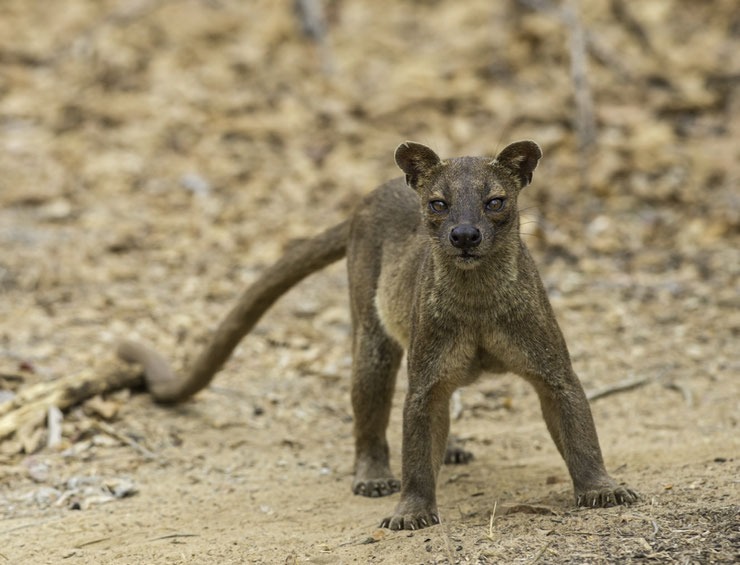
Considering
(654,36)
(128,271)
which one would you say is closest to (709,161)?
(654,36)

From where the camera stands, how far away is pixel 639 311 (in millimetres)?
8695

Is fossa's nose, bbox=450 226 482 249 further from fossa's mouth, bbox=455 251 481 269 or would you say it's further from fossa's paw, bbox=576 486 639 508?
fossa's paw, bbox=576 486 639 508

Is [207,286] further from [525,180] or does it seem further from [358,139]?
[525,180]

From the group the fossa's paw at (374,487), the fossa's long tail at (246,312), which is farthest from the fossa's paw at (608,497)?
the fossa's long tail at (246,312)

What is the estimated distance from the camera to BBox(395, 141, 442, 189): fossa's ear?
16.5 ft

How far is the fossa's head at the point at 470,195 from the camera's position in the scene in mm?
4535

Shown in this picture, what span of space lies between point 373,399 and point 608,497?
1730 mm

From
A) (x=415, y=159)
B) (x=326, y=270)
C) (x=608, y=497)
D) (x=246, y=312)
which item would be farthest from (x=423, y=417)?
(x=326, y=270)

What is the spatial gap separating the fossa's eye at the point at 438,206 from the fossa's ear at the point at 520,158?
0.39 metres

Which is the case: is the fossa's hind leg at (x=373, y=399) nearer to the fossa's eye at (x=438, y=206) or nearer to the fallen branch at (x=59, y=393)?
the fossa's eye at (x=438, y=206)

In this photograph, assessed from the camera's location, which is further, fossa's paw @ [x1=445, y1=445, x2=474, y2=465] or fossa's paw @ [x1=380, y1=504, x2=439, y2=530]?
fossa's paw @ [x1=445, y1=445, x2=474, y2=465]

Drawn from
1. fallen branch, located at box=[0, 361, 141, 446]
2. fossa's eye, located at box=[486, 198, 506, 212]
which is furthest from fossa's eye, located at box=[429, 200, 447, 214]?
fallen branch, located at box=[0, 361, 141, 446]

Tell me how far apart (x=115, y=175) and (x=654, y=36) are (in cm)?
769

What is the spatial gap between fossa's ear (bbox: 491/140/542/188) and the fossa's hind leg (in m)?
1.42
